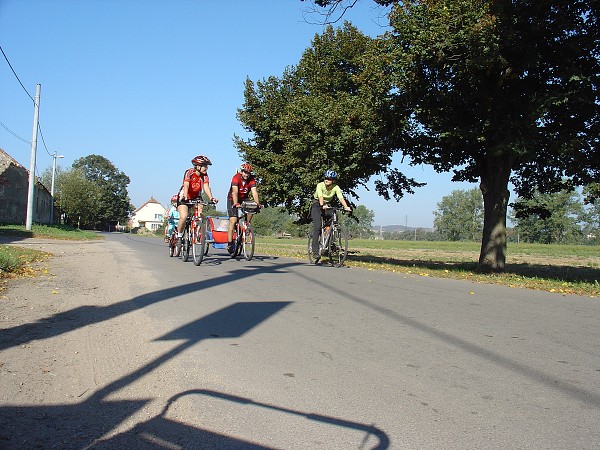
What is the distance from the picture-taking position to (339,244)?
11.6 meters

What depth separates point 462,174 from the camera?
17.4 metres

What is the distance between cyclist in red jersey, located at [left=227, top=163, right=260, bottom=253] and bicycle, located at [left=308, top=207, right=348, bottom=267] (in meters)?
1.73

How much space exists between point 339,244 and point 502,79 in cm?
583

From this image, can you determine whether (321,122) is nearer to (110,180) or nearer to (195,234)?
(195,234)

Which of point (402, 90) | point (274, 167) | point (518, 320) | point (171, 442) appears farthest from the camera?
point (274, 167)

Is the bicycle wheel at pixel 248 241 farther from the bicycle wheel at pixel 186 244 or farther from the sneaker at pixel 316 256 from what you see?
the sneaker at pixel 316 256

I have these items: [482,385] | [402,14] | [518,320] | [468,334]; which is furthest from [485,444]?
[402,14]

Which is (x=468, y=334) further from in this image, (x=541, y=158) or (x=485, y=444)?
(x=541, y=158)

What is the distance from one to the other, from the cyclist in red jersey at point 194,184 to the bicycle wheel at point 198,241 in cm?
50

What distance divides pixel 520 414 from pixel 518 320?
8.97ft

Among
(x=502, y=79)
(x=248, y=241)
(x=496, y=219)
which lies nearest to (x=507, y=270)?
(x=496, y=219)

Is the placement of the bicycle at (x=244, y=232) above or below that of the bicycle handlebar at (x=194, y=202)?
below

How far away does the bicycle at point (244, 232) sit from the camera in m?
11.1

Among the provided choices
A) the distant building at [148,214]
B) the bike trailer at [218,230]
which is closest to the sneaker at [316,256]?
the bike trailer at [218,230]
